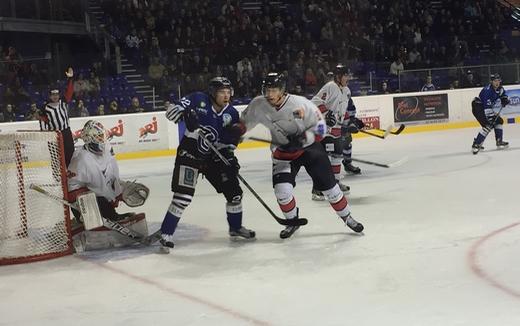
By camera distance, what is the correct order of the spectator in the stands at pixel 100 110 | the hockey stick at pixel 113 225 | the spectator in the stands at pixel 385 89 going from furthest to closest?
the spectator in the stands at pixel 385 89 < the spectator in the stands at pixel 100 110 < the hockey stick at pixel 113 225

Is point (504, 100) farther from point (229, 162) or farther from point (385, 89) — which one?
point (229, 162)

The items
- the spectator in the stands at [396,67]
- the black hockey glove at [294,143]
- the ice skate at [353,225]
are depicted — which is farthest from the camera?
the spectator in the stands at [396,67]

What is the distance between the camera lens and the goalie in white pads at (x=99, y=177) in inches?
181

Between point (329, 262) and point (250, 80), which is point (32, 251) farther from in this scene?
point (250, 80)

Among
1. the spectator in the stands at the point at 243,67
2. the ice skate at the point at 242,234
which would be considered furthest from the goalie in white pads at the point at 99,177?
the spectator in the stands at the point at 243,67

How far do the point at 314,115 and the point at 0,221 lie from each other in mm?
2173

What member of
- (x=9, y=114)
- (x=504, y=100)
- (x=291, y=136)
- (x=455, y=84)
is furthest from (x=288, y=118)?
(x=455, y=84)

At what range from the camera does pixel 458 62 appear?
50.6ft

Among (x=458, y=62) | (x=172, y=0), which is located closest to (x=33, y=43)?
(x=172, y=0)

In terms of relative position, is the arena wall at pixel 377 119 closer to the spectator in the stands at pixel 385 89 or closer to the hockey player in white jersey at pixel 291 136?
the spectator in the stands at pixel 385 89

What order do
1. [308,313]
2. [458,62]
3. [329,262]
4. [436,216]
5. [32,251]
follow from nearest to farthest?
[308,313]
[329,262]
[32,251]
[436,216]
[458,62]

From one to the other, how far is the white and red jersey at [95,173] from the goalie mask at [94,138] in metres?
0.03

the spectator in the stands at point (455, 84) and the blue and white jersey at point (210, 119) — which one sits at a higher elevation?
the blue and white jersey at point (210, 119)

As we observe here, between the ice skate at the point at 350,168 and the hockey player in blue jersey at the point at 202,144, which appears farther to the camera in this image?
the ice skate at the point at 350,168
